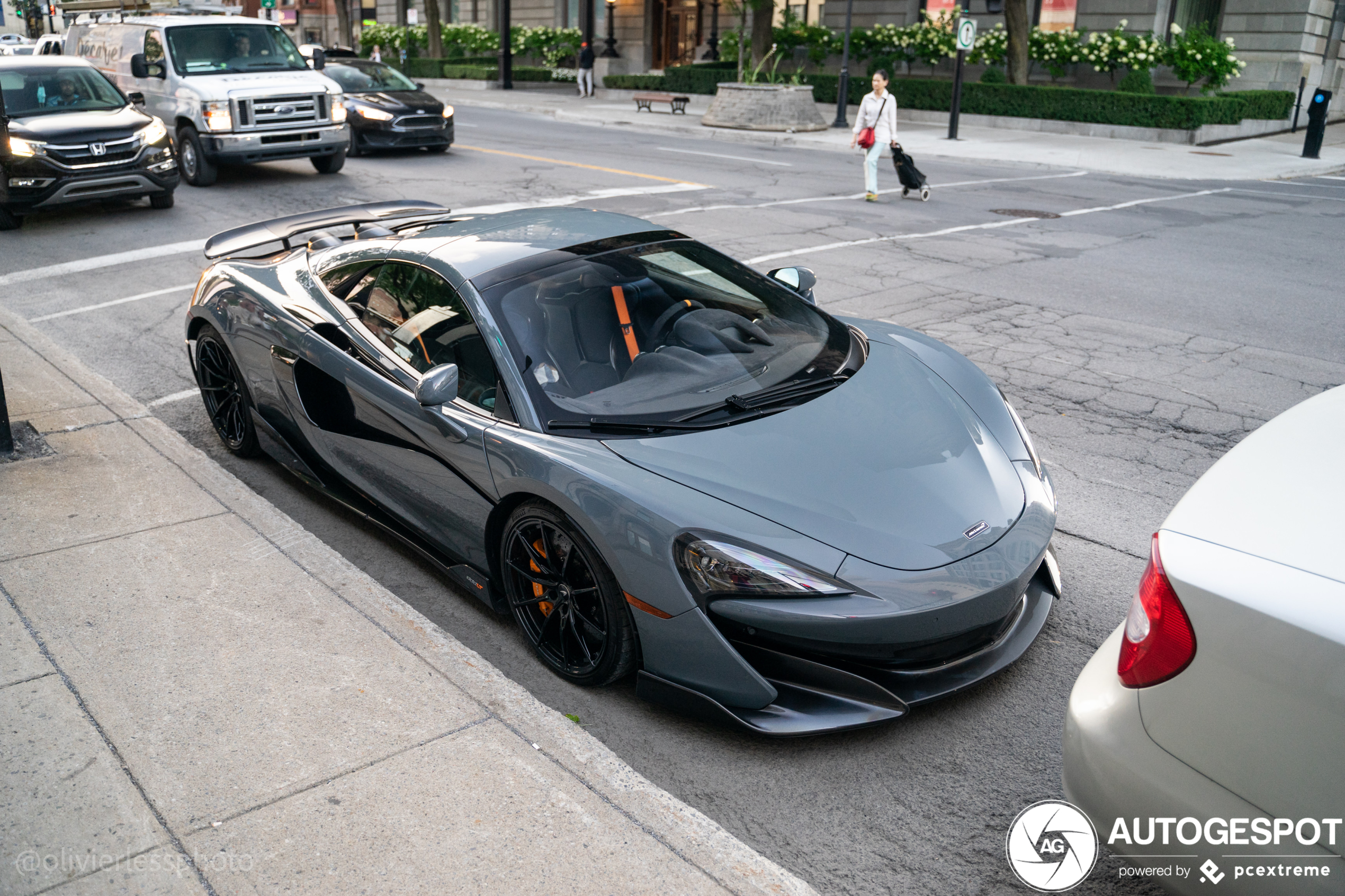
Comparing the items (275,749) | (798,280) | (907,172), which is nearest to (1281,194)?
(907,172)

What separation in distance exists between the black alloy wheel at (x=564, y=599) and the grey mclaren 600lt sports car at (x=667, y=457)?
11mm

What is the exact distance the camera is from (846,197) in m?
15.5

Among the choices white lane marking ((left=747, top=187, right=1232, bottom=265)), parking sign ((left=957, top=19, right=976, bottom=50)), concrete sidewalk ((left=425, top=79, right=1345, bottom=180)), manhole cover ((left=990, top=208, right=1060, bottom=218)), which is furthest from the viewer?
parking sign ((left=957, top=19, right=976, bottom=50))

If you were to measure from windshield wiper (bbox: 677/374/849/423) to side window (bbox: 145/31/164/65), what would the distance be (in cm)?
1465

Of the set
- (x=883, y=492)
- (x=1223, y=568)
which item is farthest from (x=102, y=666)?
(x=1223, y=568)

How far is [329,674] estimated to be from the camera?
3.74m

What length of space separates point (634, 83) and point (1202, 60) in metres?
18.8

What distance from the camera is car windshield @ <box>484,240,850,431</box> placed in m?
4.00

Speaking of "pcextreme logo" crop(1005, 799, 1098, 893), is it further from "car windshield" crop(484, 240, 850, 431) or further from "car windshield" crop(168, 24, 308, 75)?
"car windshield" crop(168, 24, 308, 75)

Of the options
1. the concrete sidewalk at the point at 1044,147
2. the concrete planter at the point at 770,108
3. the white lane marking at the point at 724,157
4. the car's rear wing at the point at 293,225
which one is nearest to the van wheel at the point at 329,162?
the concrete sidewalk at the point at 1044,147

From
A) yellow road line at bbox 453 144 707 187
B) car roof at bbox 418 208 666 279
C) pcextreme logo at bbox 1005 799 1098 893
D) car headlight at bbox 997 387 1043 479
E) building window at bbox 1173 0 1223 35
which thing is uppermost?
building window at bbox 1173 0 1223 35

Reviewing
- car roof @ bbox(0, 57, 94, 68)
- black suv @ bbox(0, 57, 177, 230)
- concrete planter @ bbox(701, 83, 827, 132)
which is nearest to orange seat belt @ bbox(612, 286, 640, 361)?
black suv @ bbox(0, 57, 177, 230)

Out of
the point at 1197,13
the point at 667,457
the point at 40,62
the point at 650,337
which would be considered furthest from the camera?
the point at 1197,13

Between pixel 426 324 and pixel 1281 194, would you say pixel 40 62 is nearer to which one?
pixel 426 324
